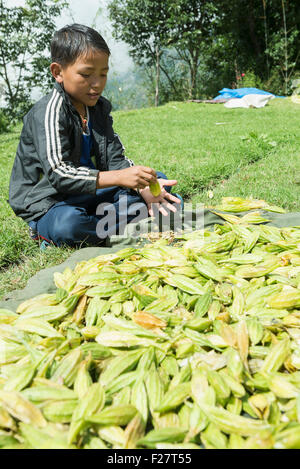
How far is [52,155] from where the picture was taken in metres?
2.69

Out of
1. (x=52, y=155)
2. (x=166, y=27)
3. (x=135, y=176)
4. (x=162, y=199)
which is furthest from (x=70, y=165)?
(x=166, y=27)

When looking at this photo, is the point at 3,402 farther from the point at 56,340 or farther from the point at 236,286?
the point at 236,286

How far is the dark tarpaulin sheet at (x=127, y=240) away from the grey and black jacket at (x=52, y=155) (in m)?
0.43

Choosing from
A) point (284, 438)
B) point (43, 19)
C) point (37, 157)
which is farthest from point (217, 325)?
point (43, 19)

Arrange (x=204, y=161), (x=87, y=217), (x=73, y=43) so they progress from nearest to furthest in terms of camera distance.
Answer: (x=73, y=43) → (x=87, y=217) → (x=204, y=161)

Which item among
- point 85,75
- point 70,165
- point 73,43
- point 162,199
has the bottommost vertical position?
point 162,199

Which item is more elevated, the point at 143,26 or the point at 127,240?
the point at 143,26

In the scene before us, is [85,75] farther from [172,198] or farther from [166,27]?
[166,27]

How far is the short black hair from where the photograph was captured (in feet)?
8.32

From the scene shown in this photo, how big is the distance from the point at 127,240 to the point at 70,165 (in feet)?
2.28

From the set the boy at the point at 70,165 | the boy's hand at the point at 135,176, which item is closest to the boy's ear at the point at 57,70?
the boy at the point at 70,165

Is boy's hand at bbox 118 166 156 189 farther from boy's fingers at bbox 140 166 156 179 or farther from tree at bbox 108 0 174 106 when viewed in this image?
tree at bbox 108 0 174 106

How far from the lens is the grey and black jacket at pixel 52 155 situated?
2.70 meters

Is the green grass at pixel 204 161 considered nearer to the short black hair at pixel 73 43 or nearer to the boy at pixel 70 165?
the boy at pixel 70 165
